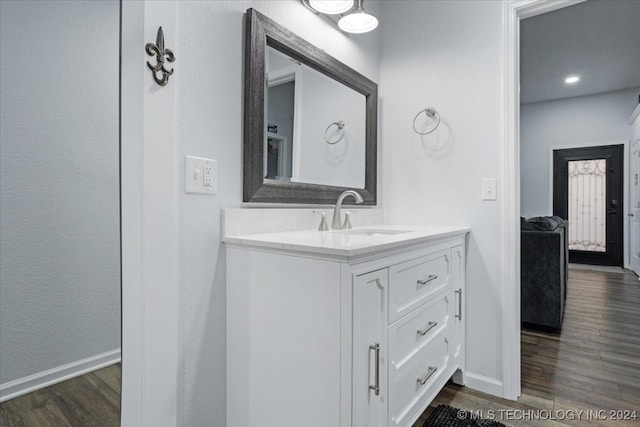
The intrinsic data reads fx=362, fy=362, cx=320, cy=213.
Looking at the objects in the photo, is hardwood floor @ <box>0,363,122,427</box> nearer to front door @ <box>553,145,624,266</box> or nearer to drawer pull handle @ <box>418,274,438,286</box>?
drawer pull handle @ <box>418,274,438,286</box>

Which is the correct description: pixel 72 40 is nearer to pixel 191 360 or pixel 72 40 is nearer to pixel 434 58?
pixel 191 360

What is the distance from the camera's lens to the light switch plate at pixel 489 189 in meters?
1.92

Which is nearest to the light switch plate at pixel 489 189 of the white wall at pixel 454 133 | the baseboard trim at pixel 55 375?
the white wall at pixel 454 133

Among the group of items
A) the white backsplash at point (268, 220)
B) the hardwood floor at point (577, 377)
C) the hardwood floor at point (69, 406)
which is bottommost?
the hardwood floor at point (69, 406)

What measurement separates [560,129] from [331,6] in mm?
5742

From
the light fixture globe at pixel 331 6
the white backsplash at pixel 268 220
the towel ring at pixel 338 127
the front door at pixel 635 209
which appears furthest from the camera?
the front door at pixel 635 209

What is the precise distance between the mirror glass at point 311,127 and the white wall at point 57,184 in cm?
122

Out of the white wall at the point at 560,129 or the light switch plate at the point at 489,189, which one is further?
the white wall at the point at 560,129

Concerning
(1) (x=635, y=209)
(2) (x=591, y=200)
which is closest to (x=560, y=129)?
(2) (x=591, y=200)

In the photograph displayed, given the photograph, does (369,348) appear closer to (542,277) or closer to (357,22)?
(357,22)

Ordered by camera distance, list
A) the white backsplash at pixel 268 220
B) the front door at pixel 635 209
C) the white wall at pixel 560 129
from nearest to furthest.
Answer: the white backsplash at pixel 268 220 → the front door at pixel 635 209 → the white wall at pixel 560 129

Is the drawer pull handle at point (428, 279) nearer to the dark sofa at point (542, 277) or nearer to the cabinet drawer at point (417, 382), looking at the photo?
the cabinet drawer at point (417, 382)

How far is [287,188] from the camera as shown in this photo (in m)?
1.63

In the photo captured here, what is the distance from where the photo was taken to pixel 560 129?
5941mm
